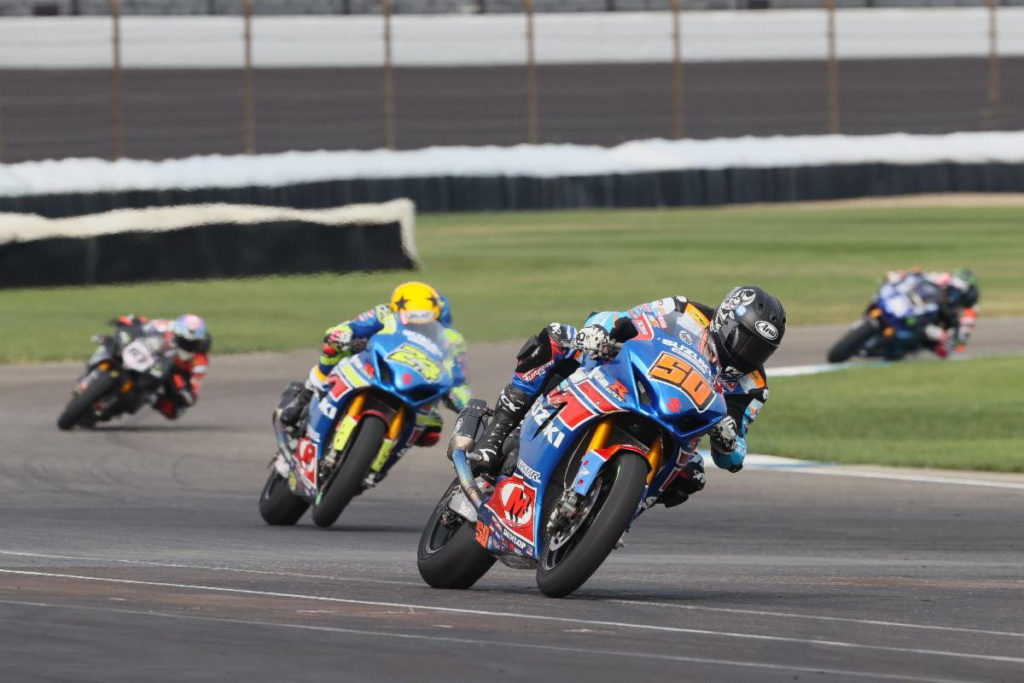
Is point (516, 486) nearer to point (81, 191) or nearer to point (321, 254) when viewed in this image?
point (321, 254)

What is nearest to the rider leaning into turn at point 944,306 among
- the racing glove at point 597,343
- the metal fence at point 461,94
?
the racing glove at point 597,343

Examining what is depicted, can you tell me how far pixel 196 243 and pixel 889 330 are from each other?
9092 millimetres

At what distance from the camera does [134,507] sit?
38.4 ft

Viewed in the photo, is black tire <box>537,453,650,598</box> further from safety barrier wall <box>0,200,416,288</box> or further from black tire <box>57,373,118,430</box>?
safety barrier wall <box>0,200,416,288</box>

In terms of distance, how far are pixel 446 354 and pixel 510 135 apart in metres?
31.3

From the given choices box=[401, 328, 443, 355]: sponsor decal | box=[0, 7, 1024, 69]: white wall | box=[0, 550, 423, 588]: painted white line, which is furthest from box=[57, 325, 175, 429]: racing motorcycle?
box=[0, 7, 1024, 69]: white wall

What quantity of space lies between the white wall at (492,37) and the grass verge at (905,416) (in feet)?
75.5

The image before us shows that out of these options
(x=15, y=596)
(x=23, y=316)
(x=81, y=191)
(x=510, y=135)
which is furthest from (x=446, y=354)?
(x=510, y=135)

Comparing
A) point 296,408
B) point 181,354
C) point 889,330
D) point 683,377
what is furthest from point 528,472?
point 889,330

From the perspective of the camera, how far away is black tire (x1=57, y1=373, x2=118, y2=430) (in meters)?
15.5

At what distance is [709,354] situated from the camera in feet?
25.7

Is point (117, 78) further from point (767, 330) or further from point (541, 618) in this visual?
point (541, 618)

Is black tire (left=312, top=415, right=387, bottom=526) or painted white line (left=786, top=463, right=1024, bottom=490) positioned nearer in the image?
black tire (left=312, top=415, right=387, bottom=526)

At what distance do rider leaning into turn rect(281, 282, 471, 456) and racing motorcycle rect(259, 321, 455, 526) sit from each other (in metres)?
0.05
